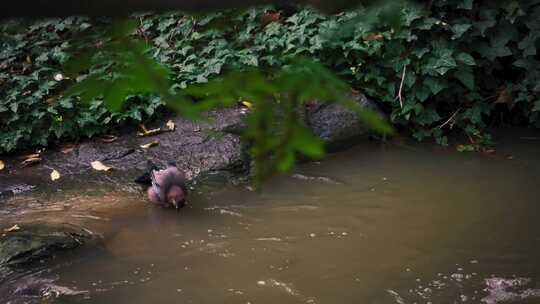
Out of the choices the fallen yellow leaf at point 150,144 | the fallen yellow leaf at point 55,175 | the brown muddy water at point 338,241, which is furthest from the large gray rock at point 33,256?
the fallen yellow leaf at point 150,144

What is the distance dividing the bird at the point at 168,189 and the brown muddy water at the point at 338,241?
0.36ft

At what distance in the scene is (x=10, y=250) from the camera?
4484mm

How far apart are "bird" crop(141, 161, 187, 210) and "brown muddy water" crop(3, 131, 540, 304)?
4.3 inches

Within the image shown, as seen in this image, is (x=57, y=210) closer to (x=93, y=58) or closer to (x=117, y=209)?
(x=117, y=209)

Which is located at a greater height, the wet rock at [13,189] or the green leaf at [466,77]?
the green leaf at [466,77]

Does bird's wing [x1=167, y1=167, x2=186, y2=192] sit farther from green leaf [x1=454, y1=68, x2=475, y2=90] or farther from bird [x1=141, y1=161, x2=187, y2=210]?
green leaf [x1=454, y1=68, x2=475, y2=90]

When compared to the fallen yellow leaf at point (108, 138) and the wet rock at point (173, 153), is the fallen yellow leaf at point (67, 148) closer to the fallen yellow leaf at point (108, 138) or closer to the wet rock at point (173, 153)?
the wet rock at point (173, 153)

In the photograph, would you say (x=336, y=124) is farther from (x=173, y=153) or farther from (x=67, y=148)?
(x=67, y=148)

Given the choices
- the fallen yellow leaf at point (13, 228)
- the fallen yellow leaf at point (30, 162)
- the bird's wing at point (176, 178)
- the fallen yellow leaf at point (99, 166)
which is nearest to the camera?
the fallen yellow leaf at point (13, 228)

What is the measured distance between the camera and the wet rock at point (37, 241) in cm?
447

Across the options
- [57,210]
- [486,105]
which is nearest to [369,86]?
[486,105]

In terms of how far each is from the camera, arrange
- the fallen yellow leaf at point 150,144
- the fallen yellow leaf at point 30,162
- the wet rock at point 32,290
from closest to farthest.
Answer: the wet rock at point 32,290
the fallen yellow leaf at point 30,162
the fallen yellow leaf at point 150,144

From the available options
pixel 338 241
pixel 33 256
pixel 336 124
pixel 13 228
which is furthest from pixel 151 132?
pixel 338 241

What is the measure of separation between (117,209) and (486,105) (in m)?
4.35
